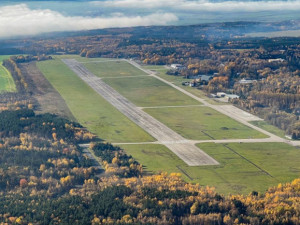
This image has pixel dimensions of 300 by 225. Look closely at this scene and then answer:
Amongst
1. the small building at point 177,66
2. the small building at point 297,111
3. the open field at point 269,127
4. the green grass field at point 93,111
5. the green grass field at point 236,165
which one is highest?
the small building at point 177,66

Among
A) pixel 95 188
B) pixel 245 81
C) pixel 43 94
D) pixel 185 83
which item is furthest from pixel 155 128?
pixel 245 81

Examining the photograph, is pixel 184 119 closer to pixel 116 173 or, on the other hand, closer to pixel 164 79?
pixel 116 173

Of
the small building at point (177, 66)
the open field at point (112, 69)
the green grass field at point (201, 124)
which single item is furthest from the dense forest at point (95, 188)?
the small building at point (177, 66)

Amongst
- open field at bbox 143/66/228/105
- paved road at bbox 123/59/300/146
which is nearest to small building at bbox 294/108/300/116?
paved road at bbox 123/59/300/146

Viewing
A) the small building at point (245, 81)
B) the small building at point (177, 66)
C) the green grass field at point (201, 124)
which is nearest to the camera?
the green grass field at point (201, 124)

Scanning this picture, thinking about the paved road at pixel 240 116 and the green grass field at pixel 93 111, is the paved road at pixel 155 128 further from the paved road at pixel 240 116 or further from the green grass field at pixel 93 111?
the paved road at pixel 240 116

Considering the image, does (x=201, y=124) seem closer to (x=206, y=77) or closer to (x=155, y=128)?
(x=155, y=128)

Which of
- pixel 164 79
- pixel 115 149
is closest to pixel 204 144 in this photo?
pixel 115 149
